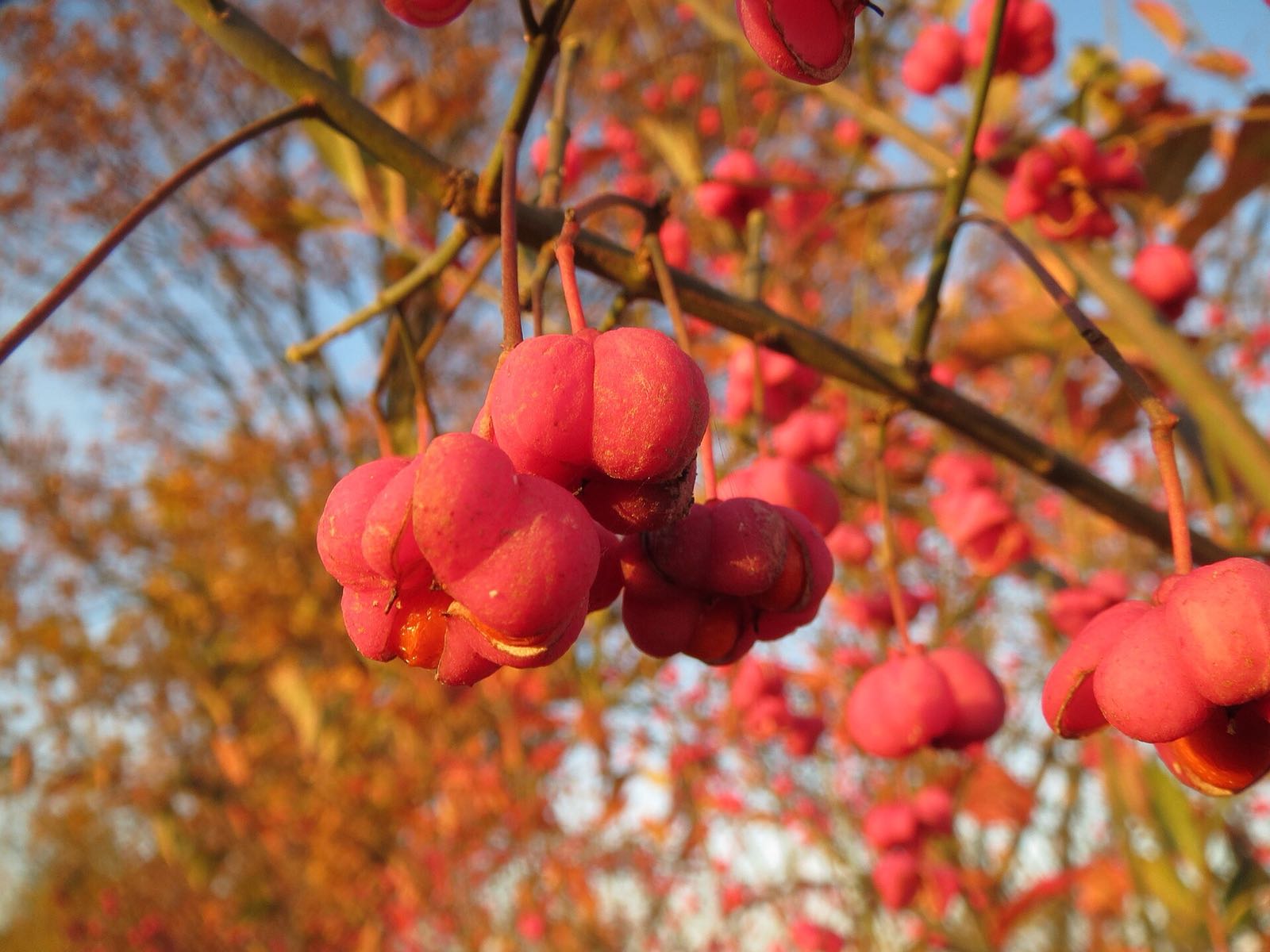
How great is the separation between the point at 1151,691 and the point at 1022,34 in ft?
5.11

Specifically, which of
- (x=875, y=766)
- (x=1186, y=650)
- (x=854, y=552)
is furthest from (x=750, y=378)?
(x=875, y=766)

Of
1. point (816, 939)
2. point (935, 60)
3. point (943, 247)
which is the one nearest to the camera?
point (943, 247)

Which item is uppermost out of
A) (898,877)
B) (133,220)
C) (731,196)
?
(731,196)

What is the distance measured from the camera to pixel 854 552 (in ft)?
6.98

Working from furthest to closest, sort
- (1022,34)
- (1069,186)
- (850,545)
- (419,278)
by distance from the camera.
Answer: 1. (850,545)
2. (1022,34)
3. (1069,186)
4. (419,278)

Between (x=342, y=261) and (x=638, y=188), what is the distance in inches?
263

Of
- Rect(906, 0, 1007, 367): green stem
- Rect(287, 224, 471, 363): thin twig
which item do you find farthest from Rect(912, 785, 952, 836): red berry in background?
Rect(287, 224, 471, 363): thin twig

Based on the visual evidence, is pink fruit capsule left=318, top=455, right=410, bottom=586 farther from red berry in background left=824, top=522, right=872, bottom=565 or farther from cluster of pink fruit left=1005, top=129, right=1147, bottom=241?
red berry in background left=824, top=522, right=872, bottom=565

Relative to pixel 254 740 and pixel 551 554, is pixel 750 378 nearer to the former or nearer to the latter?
pixel 551 554

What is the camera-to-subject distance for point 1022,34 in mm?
1724

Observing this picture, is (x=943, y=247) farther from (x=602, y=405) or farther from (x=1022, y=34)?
(x=1022, y=34)

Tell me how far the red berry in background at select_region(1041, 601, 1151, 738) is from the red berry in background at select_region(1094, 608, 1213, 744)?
23 mm

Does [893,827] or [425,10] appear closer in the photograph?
[425,10]

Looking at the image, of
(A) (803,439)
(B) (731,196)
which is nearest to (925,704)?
(A) (803,439)
